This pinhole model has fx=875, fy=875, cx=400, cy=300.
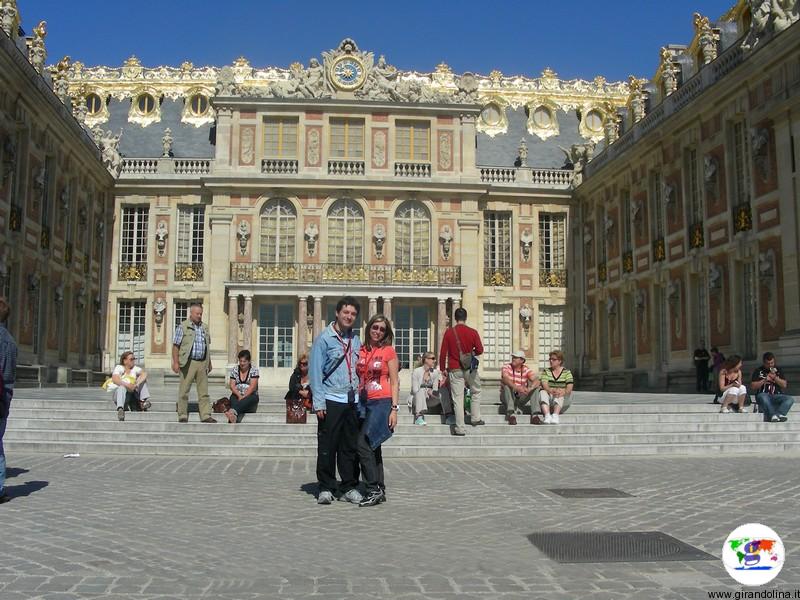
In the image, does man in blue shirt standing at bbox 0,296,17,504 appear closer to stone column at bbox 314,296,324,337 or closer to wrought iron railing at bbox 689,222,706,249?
wrought iron railing at bbox 689,222,706,249

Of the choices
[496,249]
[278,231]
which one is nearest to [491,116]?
→ [496,249]

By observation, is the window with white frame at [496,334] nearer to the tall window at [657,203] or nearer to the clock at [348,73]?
the tall window at [657,203]

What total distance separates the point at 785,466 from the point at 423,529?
6.31m

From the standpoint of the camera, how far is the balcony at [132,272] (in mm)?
33438

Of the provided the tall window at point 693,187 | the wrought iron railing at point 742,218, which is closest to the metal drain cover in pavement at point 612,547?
the wrought iron railing at point 742,218

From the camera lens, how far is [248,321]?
104 ft

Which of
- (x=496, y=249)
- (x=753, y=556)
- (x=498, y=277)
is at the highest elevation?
(x=496, y=249)

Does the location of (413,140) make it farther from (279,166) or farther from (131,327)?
(131,327)

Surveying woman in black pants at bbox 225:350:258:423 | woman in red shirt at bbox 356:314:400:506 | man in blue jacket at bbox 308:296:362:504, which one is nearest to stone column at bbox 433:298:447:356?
woman in black pants at bbox 225:350:258:423

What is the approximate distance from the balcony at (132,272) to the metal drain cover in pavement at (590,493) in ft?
89.1

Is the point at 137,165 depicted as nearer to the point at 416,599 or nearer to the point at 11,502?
the point at 11,502

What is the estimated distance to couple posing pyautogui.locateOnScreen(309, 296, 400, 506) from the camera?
27.1 ft

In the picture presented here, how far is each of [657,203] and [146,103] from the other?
22523 mm

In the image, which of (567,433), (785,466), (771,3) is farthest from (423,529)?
(771,3)
